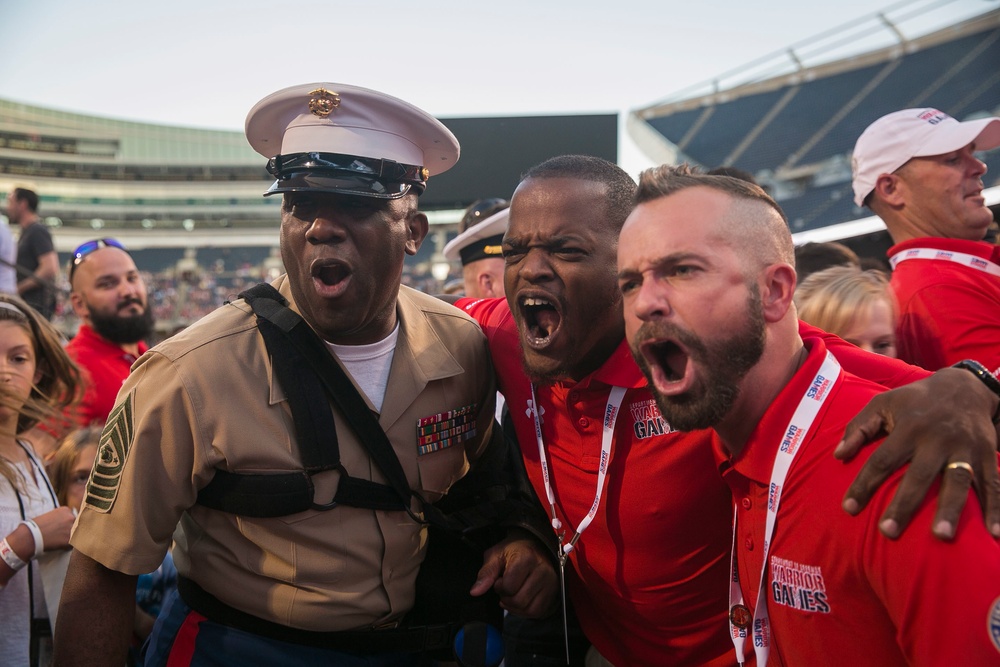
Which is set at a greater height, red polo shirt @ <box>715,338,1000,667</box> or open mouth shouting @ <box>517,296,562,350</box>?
open mouth shouting @ <box>517,296,562,350</box>

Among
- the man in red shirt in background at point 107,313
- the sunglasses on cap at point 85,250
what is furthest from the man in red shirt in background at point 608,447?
the sunglasses on cap at point 85,250

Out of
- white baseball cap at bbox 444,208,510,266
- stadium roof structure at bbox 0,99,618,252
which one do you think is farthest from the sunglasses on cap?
stadium roof structure at bbox 0,99,618,252

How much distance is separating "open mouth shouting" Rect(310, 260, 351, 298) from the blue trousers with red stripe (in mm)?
1012

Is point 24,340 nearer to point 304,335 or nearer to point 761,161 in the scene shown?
point 304,335

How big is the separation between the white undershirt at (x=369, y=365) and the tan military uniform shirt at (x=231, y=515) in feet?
0.15

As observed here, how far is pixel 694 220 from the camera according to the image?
1731 mm

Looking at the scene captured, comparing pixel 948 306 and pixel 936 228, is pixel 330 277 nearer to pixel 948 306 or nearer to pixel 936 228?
pixel 948 306

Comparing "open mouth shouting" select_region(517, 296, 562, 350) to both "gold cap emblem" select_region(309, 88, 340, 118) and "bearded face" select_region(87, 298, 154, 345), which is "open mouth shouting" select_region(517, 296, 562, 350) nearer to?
"gold cap emblem" select_region(309, 88, 340, 118)

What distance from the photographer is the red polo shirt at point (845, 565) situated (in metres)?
1.28

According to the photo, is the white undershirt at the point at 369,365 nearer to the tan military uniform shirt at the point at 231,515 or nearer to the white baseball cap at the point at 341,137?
the tan military uniform shirt at the point at 231,515

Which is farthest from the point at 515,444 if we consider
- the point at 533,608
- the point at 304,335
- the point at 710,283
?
the point at 710,283

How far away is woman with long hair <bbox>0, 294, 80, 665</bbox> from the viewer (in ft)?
8.77

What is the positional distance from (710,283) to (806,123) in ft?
63.2

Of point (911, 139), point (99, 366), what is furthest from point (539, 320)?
point (99, 366)
